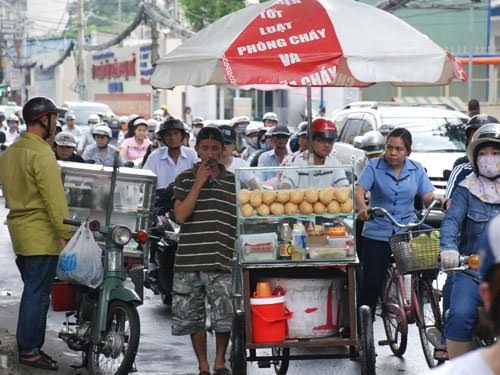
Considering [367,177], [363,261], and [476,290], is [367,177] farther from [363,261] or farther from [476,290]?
[476,290]

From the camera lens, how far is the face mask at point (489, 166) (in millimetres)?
6164

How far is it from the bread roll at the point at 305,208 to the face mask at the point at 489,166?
3.76ft

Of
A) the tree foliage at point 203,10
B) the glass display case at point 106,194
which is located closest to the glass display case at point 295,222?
the glass display case at point 106,194

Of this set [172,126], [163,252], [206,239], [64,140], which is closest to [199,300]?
[206,239]

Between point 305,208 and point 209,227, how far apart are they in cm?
88

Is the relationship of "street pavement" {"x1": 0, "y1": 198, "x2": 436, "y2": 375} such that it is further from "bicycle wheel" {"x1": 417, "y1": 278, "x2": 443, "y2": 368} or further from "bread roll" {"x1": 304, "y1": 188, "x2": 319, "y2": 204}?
"bread roll" {"x1": 304, "y1": 188, "x2": 319, "y2": 204}

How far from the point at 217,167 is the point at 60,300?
5.56ft

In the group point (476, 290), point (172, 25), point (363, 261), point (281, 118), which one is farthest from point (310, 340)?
point (281, 118)

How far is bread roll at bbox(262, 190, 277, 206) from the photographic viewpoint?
22.3 feet

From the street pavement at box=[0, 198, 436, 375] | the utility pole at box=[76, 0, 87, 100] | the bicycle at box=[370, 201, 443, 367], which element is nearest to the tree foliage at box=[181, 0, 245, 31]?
the utility pole at box=[76, 0, 87, 100]

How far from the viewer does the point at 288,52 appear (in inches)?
295

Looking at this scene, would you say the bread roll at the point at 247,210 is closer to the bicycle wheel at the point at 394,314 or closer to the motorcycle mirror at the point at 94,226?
the motorcycle mirror at the point at 94,226

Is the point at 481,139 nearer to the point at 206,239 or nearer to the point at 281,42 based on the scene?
the point at 281,42

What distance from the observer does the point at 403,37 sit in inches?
306
